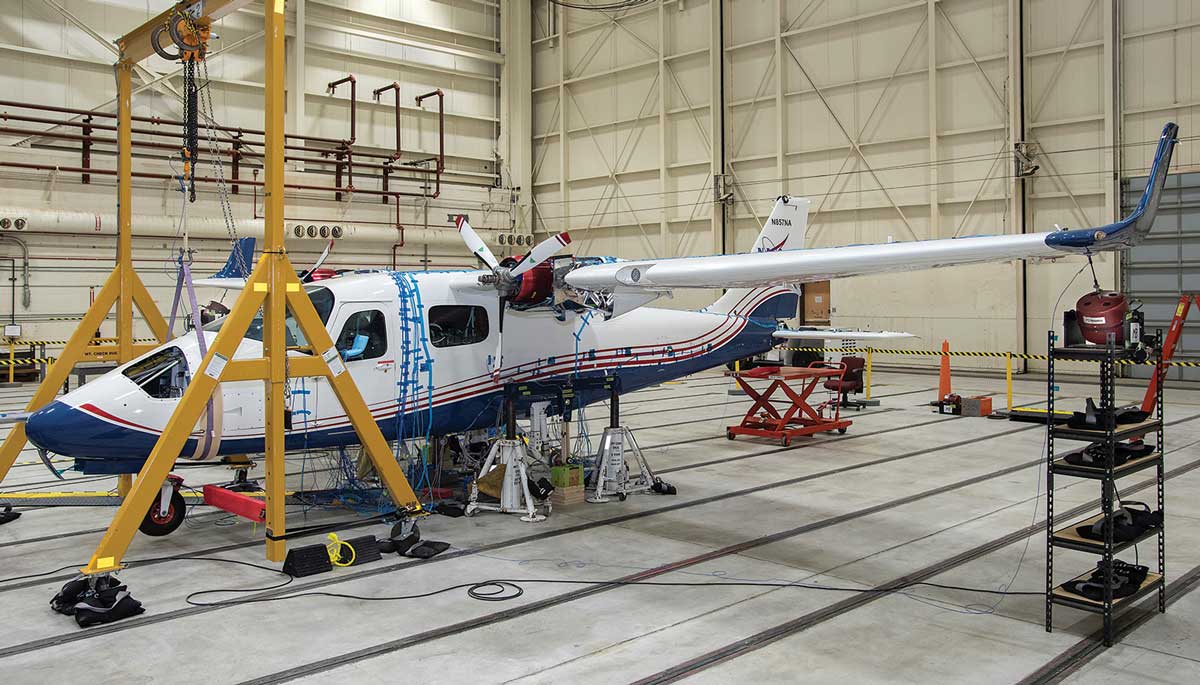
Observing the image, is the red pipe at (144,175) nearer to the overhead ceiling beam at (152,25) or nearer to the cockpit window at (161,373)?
the overhead ceiling beam at (152,25)

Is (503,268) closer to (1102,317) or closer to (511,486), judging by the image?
(511,486)

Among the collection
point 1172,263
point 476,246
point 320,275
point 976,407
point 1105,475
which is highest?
point 1172,263

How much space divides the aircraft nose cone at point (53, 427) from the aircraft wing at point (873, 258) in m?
5.02

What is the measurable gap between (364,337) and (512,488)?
2.35 meters

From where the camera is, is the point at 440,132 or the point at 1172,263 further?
the point at 440,132

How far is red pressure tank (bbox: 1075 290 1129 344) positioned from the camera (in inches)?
258

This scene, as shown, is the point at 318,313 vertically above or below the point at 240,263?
below

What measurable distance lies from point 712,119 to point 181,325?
17805mm

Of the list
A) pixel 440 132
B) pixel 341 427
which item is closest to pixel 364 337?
pixel 341 427

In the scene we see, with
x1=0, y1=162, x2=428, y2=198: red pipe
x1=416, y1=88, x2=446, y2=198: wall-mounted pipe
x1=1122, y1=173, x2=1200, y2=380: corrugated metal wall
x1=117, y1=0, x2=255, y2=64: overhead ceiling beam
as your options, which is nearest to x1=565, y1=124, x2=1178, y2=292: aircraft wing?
x1=117, y1=0, x2=255, y2=64: overhead ceiling beam

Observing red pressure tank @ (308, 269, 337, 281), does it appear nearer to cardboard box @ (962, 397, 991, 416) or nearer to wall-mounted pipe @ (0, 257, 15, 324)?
cardboard box @ (962, 397, 991, 416)

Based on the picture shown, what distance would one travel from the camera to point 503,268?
10.3 metres

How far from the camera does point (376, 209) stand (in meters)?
31.4

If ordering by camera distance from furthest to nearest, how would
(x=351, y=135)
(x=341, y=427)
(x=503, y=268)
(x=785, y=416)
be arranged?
(x=351, y=135) → (x=785, y=416) → (x=503, y=268) → (x=341, y=427)
